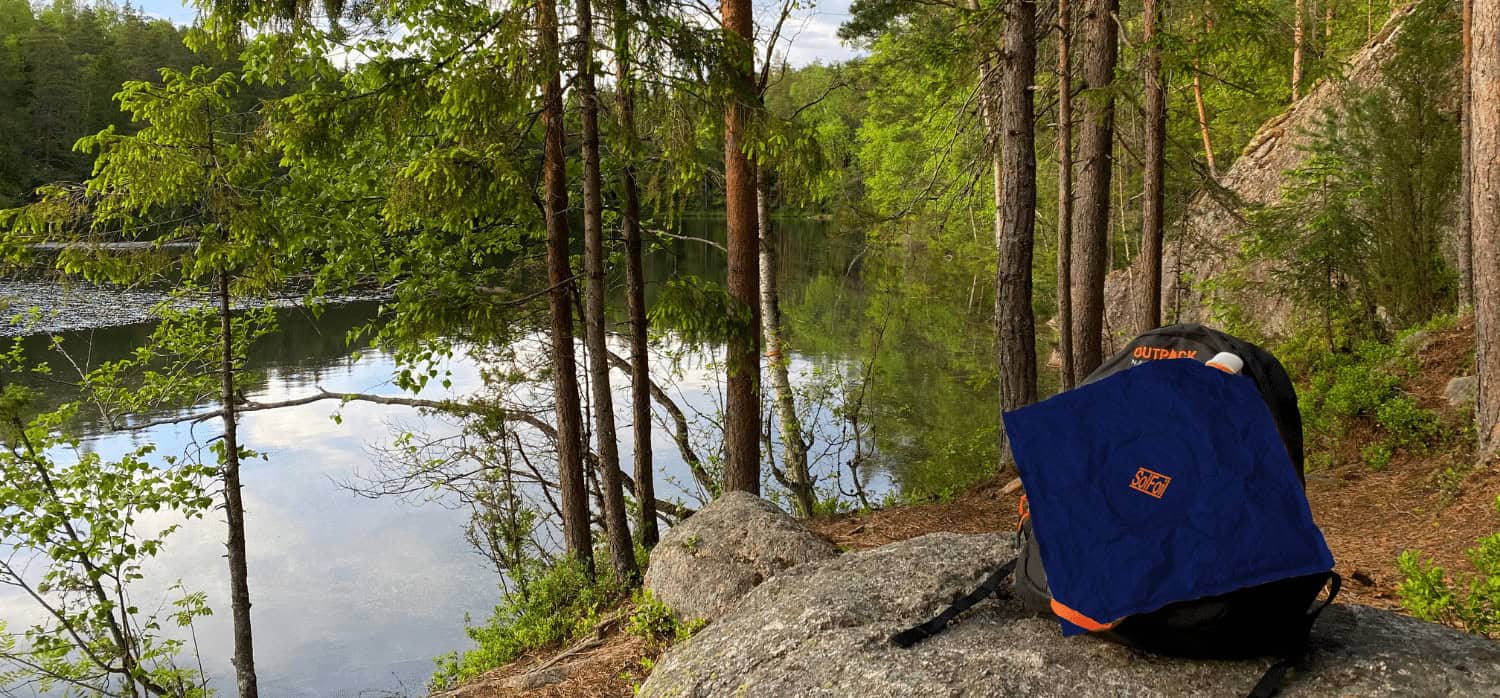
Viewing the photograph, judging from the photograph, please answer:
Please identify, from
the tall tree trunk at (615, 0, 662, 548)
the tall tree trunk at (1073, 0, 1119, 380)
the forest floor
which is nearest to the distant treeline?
the tall tree trunk at (615, 0, 662, 548)

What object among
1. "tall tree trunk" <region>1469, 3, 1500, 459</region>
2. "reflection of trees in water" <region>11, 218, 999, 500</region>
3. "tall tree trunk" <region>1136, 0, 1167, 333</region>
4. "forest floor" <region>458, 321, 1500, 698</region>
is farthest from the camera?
"reflection of trees in water" <region>11, 218, 999, 500</region>

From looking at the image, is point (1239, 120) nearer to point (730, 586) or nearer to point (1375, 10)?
point (1375, 10)

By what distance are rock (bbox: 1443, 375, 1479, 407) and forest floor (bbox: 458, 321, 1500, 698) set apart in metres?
0.09

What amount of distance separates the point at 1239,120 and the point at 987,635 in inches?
A: 934

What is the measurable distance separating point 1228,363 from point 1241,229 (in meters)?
12.0

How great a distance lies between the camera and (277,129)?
6.35 metres

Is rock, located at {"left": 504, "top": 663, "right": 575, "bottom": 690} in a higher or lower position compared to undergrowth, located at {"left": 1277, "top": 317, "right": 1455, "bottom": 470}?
lower

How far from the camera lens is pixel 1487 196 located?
6.13m

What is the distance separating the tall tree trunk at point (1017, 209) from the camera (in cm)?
855

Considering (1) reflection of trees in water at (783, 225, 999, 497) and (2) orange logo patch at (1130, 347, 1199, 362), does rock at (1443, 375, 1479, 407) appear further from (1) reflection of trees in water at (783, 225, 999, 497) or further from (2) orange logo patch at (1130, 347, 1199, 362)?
(2) orange logo patch at (1130, 347, 1199, 362)

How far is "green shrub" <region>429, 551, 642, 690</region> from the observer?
7.17 meters

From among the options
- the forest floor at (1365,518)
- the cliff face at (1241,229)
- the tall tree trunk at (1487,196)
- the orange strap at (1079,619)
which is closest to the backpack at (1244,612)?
the orange strap at (1079,619)

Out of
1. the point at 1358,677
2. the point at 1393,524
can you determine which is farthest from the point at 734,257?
the point at 1358,677

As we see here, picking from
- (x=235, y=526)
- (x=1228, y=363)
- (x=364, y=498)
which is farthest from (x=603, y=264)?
(x=364, y=498)
